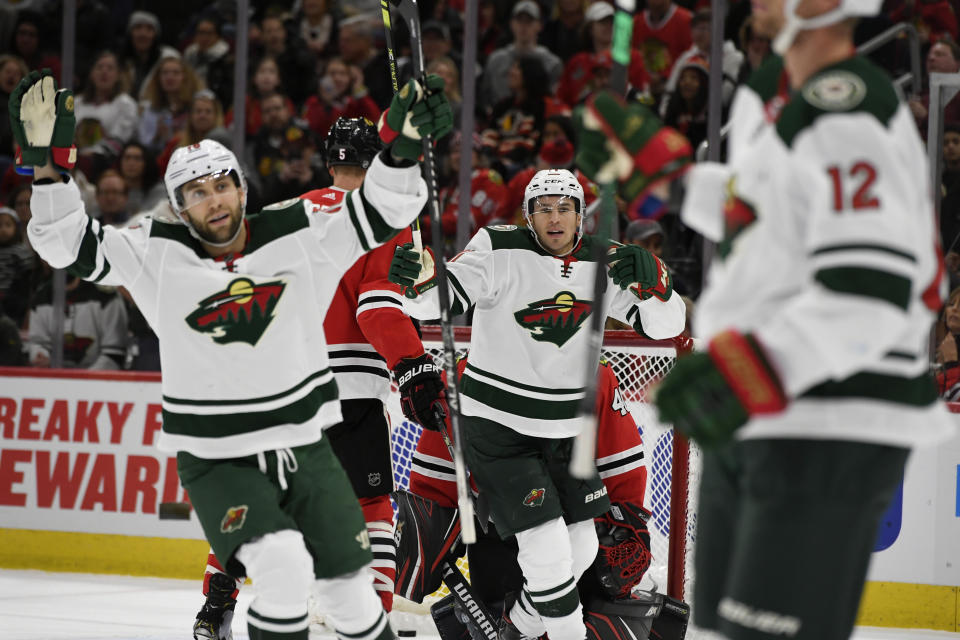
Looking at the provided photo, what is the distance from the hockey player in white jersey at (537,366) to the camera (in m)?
3.37

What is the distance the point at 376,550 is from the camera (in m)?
3.61

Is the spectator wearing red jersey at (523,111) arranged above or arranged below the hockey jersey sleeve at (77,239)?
above

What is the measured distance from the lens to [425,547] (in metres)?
3.80

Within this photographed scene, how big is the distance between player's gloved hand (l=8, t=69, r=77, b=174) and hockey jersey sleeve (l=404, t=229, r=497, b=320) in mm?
1087

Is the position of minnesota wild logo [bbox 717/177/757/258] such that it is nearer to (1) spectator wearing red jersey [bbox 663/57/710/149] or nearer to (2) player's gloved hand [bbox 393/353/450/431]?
(2) player's gloved hand [bbox 393/353/450/431]

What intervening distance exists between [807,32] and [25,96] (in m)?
1.75

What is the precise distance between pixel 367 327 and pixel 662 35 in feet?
11.8

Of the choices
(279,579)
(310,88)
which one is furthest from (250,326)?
(310,88)

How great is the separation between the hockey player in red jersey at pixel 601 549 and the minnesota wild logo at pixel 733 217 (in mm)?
1834

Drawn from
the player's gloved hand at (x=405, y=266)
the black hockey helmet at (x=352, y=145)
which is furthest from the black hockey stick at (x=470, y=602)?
the black hockey helmet at (x=352, y=145)

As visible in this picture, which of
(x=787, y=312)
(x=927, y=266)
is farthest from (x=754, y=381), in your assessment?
(x=927, y=266)

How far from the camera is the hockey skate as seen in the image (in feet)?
11.5

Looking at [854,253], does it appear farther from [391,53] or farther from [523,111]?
[523,111]

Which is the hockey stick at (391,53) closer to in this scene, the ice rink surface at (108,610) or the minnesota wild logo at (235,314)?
the minnesota wild logo at (235,314)
